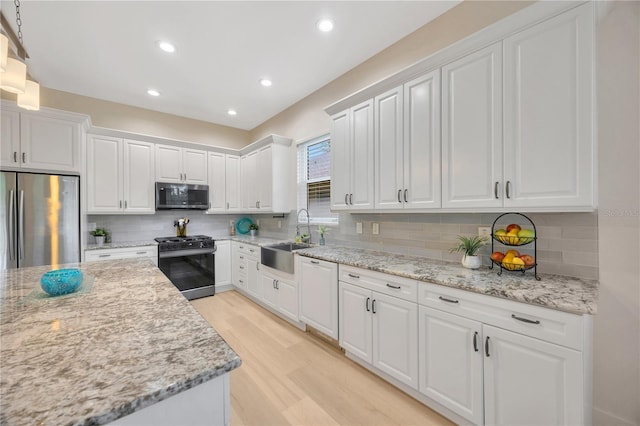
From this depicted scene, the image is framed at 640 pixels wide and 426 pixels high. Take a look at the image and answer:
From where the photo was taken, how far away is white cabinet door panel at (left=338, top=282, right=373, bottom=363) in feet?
6.95

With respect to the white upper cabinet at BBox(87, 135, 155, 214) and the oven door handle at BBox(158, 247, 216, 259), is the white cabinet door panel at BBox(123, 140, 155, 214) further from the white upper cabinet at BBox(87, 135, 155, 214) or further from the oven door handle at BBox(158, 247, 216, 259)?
the oven door handle at BBox(158, 247, 216, 259)

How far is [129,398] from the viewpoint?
22.5 inches

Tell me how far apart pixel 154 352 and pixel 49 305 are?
32.0 inches

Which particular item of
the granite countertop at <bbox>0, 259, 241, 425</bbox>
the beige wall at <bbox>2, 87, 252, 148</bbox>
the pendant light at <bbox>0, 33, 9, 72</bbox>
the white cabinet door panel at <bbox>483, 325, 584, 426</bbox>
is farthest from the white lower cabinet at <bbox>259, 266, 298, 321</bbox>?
the beige wall at <bbox>2, 87, 252, 148</bbox>

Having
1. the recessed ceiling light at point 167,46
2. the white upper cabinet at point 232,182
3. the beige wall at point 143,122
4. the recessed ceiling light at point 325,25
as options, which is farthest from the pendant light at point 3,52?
the white upper cabinet at point 232,182

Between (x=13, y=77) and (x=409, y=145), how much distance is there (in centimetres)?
244

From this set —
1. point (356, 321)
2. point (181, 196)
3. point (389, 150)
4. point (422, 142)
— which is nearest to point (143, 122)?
point (181, 196)

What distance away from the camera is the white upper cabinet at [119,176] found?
11.5ft

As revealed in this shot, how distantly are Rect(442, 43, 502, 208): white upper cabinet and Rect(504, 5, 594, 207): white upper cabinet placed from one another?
0.19ft

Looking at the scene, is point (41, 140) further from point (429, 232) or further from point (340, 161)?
point (429, 232)

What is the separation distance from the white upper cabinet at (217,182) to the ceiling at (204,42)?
1071 millimetres

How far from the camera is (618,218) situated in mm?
1499

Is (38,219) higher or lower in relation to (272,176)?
lower

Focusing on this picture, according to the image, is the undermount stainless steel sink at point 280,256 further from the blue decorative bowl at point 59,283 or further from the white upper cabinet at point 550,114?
the white upper cabinet at point 550,114
